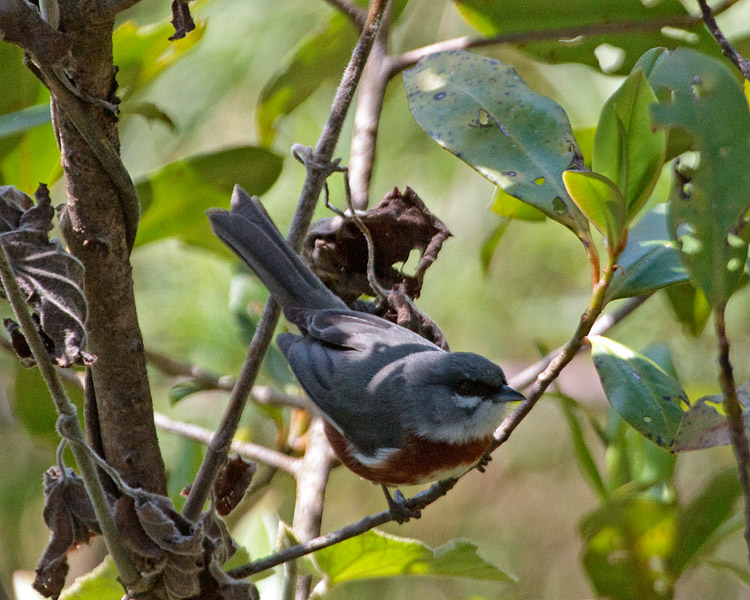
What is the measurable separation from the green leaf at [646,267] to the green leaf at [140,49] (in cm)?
169

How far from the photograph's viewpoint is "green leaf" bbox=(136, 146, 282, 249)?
2.74 metres

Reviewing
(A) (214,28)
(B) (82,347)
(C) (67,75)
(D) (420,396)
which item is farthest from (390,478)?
(A) (214,28)

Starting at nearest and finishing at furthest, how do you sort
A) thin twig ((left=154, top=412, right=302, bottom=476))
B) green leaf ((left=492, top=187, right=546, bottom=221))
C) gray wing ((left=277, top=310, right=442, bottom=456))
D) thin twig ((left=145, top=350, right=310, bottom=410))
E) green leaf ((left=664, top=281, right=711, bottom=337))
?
1. green leaf ((left=492, top=187, right=546, bottom=221))
2. thin twig ((left=154, top=412, right=302, bottom=476))
3. green leaf ((left=664, top=281, right=711, bottom=337))
4. gray wing ((left=277, top=310, right=442, bottom=456))
5. thin twig ((left=145, top=350, right=310, bottom=410))

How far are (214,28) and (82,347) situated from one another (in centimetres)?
A: 360

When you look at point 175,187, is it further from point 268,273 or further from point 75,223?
point 75,223

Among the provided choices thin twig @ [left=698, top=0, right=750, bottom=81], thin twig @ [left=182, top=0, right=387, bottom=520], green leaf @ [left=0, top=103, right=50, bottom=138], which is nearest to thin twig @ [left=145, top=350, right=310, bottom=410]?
green leaf @ [left=0, top=103, right=50, bottom=138]

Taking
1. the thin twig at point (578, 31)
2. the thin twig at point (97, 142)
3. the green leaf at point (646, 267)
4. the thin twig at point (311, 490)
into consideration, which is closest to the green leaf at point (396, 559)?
the thin twig at point (311, 490)

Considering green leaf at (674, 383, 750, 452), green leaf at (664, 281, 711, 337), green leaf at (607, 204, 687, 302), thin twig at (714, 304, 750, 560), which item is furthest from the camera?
green leaf at (664, 281, 711, 337)

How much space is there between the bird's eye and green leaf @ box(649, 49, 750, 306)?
1455mm

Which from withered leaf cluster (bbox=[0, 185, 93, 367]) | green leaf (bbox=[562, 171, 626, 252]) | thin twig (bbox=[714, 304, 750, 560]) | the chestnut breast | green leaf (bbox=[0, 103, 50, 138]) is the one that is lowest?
the chestnut breast

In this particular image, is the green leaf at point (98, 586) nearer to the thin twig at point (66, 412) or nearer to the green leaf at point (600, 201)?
the thin twig at point (66, 412)

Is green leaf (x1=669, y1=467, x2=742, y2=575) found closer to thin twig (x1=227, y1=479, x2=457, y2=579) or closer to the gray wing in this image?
the gray wing

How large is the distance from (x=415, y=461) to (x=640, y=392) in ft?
3.61

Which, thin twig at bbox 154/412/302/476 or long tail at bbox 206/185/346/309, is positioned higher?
long tail at bbox 206/185/346/309
